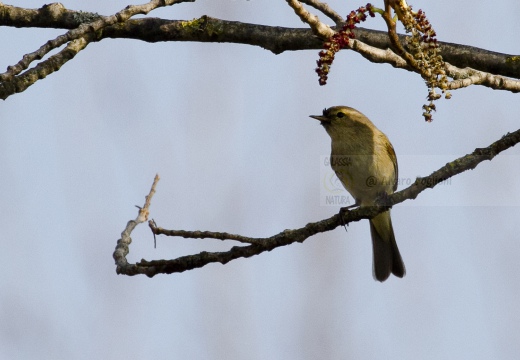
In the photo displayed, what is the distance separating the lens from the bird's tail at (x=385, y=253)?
6855mm

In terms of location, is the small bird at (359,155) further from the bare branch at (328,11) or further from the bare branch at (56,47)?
the bare branch at (56,47)

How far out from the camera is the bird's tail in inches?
270

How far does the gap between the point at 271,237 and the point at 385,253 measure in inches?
157

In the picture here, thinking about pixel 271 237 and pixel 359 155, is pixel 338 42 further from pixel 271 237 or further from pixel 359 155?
pixel 359 155

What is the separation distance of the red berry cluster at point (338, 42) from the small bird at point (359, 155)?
346 cm

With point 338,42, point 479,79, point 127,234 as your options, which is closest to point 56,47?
point 127,234

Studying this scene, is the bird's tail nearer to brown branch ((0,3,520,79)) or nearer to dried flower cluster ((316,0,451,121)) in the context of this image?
brown branch ((0,3,520,79))

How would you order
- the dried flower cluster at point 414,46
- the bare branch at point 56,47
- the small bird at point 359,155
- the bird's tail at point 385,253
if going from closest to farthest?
the dried flower cluster at point 414,46 < the bare branch at point 56,47 < the small bird at point 359,155 < the bird's tail at point 385,253

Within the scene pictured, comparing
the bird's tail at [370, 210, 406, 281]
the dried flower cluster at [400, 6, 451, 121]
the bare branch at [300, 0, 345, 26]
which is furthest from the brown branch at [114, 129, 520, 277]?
the bird's tail at [370, 210, 406, 281]

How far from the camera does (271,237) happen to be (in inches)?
124

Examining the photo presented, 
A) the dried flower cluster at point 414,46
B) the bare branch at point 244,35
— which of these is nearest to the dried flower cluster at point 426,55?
the dried flower cluster at point 414,46

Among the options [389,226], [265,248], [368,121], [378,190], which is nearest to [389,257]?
[389,226]

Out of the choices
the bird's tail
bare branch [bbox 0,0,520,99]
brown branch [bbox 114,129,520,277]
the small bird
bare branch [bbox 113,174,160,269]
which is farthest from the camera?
the bird's tail

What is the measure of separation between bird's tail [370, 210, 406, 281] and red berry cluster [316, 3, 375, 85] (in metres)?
4.34
